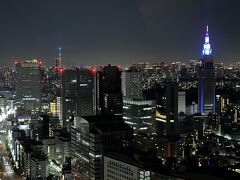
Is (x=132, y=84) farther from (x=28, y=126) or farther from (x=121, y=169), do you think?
(x=121, y=169)

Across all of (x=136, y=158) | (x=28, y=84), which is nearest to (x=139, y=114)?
(x=136, y=158)

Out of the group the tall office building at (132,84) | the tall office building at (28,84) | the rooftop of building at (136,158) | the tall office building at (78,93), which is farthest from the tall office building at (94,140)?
the tall office building at (28,84)

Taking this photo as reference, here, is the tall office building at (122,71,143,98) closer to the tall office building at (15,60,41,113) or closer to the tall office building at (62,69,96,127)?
the tall office building at (62,69,96,127)

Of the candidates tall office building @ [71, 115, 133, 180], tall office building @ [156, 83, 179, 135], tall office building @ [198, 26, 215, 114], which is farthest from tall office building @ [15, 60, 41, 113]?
tall office building @ [71, 115, 133, 180]

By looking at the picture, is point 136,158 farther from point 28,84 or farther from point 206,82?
point 28,84

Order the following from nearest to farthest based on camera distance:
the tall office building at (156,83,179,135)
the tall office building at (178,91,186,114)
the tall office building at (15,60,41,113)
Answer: the tall office building at (156,83,179,135), the tall office building at (178,91,186,114), the tall office building at (15,60,41,113)

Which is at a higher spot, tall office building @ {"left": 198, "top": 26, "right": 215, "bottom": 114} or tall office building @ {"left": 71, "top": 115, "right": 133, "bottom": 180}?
tall office building @ {"left": 198, "top": 26, "right": 215, "bottom": 114}
